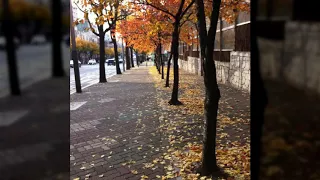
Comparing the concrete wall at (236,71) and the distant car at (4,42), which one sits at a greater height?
the distant car at (4,42)

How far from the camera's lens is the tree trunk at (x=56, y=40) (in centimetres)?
157

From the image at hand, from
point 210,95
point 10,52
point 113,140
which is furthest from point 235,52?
point 10,52

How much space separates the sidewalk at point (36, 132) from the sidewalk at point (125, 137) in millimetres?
2463

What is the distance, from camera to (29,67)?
1.47 m

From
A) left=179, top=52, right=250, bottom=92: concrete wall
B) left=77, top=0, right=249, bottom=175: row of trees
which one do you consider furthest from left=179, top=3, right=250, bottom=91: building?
left=77, top=0, right=249, bottom=175: row of trees

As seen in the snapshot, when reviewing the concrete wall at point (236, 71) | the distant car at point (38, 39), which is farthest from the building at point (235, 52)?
the distant car at point (38, 39)

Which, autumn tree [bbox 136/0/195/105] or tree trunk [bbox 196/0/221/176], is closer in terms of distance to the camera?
tree trunk [bbox 196/0/221/176]

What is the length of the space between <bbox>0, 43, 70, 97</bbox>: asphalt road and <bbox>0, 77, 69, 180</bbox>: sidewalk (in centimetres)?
5

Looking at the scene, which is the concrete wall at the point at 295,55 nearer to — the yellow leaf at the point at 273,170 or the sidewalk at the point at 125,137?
the yellow leaf at the point at 273,170

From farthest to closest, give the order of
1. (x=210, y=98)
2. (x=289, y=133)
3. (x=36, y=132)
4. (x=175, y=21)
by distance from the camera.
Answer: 1. (x=175, y=21)
2. (x=210, y=98)
3. (x=289, y=133)
4. (x=36, y=132)

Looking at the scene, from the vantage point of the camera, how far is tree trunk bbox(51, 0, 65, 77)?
1.57 m

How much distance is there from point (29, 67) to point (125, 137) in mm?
4826

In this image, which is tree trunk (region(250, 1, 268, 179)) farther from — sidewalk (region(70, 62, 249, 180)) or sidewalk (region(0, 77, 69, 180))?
sidewalk (region(70, 62, 249, 180))

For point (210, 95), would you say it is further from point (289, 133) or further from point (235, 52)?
point (235, 52)
